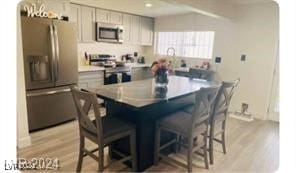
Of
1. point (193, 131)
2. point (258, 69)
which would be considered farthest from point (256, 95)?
point (193, 131)

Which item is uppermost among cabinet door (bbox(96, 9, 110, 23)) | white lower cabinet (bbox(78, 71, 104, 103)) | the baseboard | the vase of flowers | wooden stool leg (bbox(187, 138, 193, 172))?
cabinet door (bbox(96, 9, 110, 23))

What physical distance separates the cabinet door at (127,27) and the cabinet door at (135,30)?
0.10 meters

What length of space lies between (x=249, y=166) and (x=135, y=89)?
1639mm

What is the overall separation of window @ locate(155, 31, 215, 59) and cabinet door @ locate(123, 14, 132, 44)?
100 cm

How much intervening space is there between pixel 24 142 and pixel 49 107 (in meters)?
0.67

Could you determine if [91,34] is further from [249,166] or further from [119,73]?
[249,166]

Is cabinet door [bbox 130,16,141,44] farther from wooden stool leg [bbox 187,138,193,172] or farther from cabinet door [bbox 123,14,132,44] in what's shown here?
wooden stool leg [bbox 187,138,193,172]

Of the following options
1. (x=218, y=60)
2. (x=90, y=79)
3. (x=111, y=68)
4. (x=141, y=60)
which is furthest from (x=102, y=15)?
(x=218, y=60)

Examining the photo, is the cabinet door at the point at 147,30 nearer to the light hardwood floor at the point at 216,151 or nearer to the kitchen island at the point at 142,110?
the light hardwood floor at the point at 216,151

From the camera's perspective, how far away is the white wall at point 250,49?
155 inches

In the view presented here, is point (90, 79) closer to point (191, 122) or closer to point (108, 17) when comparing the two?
point (108, 17)

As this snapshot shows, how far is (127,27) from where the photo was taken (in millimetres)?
5121

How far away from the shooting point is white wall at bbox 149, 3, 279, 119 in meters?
3.95

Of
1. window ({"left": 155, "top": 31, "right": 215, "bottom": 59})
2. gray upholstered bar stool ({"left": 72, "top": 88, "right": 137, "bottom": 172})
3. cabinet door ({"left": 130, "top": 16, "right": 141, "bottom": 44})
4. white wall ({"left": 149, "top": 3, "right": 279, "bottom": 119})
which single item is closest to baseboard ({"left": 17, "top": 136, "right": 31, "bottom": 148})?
gray upholstered bar stool ({"left": 72, "top": 88, "right": 137, "bottom": 172})
